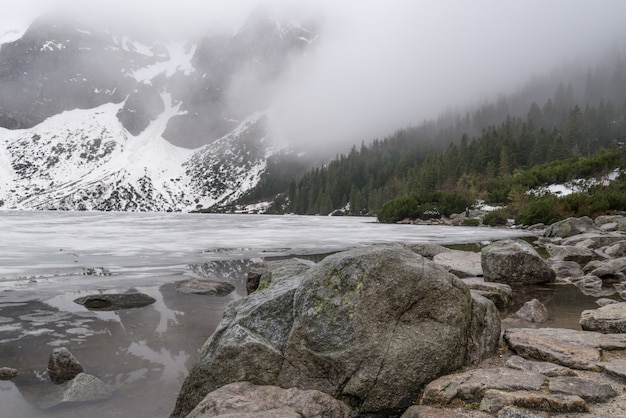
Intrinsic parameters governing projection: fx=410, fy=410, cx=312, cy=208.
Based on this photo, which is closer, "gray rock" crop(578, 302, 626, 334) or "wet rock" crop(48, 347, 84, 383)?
"wet rock" crop(48, 347, 84, 383)

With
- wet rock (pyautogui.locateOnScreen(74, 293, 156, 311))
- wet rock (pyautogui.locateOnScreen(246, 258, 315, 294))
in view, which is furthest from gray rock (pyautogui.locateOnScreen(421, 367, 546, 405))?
wet rock (pyautogui.locateOnScreen(74, 293, 156, 311))

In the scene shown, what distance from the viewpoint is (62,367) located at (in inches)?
244

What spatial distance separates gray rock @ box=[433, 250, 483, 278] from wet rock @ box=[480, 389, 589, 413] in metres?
10.6

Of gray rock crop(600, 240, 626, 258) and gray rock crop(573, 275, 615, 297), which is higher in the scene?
gray rock crop(600, 240, 626, 258)

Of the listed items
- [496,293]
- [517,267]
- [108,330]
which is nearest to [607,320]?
[496,293]

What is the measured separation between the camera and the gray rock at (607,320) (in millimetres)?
6506

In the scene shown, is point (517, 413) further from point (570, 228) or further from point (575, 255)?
point (570, 228)

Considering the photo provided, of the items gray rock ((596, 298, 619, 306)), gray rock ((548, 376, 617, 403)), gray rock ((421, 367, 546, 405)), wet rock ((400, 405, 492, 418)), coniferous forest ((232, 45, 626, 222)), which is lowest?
gray rock ((596, 298, 619, 306))

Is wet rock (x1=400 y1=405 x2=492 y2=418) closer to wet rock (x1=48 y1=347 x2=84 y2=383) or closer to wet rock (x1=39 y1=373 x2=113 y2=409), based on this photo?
wet rock (x1=39 y1=373 x2=113 y2=409)

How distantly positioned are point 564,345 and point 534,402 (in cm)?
203

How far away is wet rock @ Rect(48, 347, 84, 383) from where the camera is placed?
20.0 feet

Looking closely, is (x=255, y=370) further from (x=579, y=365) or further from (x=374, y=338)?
(x=579, y=365)

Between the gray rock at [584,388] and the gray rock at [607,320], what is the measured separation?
2.83 meters

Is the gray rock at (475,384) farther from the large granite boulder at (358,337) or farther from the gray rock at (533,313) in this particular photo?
the gray rock at (533,313)
